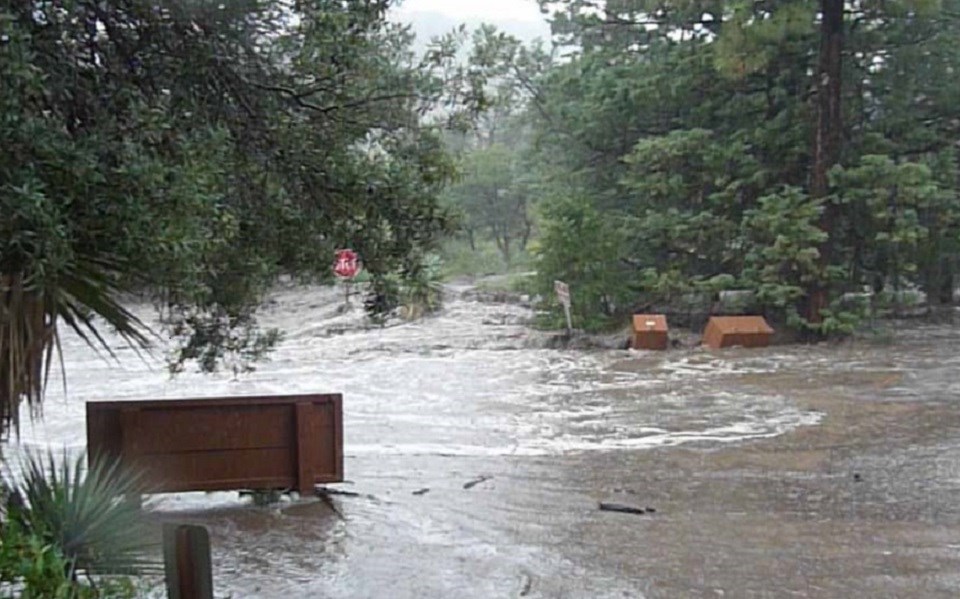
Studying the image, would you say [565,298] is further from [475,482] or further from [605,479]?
[475,482]

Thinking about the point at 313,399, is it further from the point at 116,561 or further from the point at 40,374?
the point at 116,561

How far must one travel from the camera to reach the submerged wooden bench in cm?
732

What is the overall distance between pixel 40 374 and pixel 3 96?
5.27ft

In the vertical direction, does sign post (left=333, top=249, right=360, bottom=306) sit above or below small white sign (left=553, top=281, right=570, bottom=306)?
above

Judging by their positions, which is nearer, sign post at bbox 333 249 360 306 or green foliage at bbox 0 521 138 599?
green foliage at bbox 0 521 138 599

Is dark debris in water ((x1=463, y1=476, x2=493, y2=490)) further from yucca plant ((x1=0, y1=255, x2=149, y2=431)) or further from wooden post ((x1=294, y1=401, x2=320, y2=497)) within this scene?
yucca plant ((x1=0, y1=255, x2=149, y2=431))

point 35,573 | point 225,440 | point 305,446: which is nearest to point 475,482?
point 305,446

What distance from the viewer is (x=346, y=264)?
5297 mm

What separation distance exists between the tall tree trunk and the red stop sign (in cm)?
1637

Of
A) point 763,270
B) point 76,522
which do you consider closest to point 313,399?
point 76,522

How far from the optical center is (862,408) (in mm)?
12867

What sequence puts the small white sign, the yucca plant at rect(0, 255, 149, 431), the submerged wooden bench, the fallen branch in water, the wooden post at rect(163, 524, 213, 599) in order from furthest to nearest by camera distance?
1. the small white sign
2. the fallen branch in water
3. the submerged wooden bench
4. the yucca plant at rect(0, 255, 149, 431)
5. the wooden post at rect(163, 524, 213, 599)

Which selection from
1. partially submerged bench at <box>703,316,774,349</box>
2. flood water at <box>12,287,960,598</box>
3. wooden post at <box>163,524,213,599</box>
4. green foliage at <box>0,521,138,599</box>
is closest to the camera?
wooden post at <box>163,524,213,599</box>

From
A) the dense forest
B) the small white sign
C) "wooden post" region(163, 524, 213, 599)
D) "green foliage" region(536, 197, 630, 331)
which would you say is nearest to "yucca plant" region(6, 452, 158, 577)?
"wooden post" region(163, 524, 213, 599)
